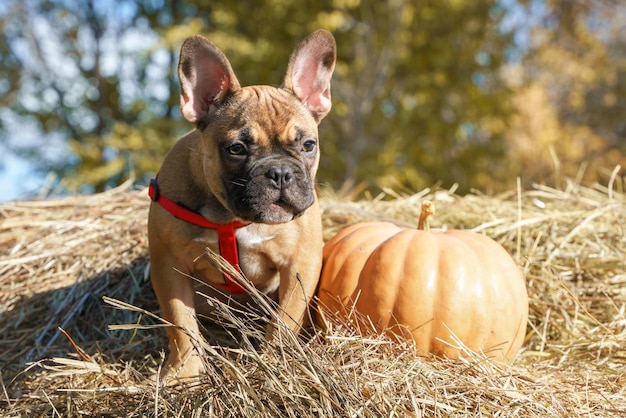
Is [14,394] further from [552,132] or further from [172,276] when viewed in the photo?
[552,132]

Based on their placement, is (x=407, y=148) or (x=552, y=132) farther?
(x=552, y=132)

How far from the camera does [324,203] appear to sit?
5098 millimetres

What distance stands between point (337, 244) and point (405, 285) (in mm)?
632

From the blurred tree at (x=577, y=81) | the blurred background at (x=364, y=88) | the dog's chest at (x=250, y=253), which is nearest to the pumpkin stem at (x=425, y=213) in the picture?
the dog's chest at (x=250, y=253)

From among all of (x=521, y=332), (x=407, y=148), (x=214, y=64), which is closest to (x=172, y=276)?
(x=214, y=64)

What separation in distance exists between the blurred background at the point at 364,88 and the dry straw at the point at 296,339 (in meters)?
7.62

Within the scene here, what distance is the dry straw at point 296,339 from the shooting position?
2.51m

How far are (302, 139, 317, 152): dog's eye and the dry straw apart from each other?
912 mm

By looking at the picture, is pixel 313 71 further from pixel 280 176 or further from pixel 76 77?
pixel 76 77

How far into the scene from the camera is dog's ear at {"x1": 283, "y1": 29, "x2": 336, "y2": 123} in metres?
3.56

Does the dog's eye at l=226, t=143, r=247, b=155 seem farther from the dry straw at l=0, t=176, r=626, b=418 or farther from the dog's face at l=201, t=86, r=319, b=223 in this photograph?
the dry straw at l=0, t=176, r=626, b=418

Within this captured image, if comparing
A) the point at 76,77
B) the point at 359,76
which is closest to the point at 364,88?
the point at 359,76

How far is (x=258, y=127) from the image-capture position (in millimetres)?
3287

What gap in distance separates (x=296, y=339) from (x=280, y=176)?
85cm
